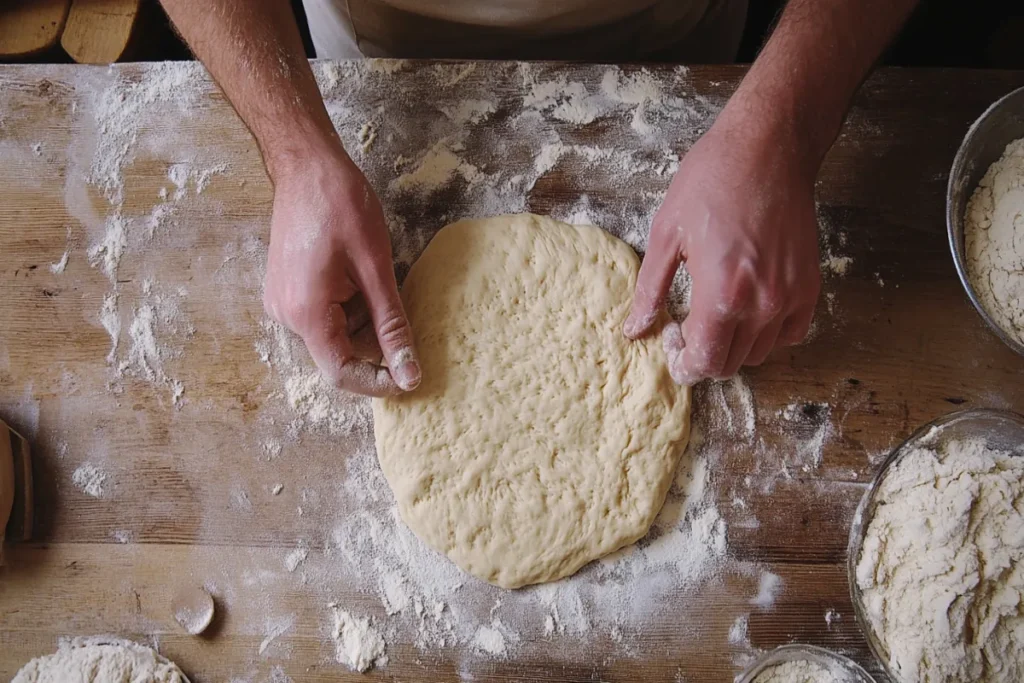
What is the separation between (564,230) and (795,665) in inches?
36.5

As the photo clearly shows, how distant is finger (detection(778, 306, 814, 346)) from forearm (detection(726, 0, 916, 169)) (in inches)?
10.1

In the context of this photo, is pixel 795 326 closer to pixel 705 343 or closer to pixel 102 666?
pixel 705 343

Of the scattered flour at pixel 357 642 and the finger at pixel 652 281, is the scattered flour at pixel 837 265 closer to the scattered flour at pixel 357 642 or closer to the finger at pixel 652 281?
the finger at pixel 652 281

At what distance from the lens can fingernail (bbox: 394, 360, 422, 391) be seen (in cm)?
127

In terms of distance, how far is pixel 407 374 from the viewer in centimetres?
127

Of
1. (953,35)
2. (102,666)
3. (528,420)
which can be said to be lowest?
(102,666)

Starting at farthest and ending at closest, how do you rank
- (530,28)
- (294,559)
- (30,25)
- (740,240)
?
(30,25) < (530,28) < (294,559) < (740,240)

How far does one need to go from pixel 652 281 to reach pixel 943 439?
25.0 inches

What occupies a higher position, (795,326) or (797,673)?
(795,326)

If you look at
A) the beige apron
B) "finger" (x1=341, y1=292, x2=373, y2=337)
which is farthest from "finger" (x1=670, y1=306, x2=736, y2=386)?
the beige apron

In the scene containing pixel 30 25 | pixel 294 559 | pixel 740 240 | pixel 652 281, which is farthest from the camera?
pixel 30 25

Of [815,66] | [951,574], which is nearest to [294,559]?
[951,574]

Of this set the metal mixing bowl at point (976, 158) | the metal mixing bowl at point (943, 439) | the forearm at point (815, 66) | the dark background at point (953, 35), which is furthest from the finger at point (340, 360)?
the dark background at point (953, 35)

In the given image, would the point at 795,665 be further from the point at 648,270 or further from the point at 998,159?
the point at 998,159
